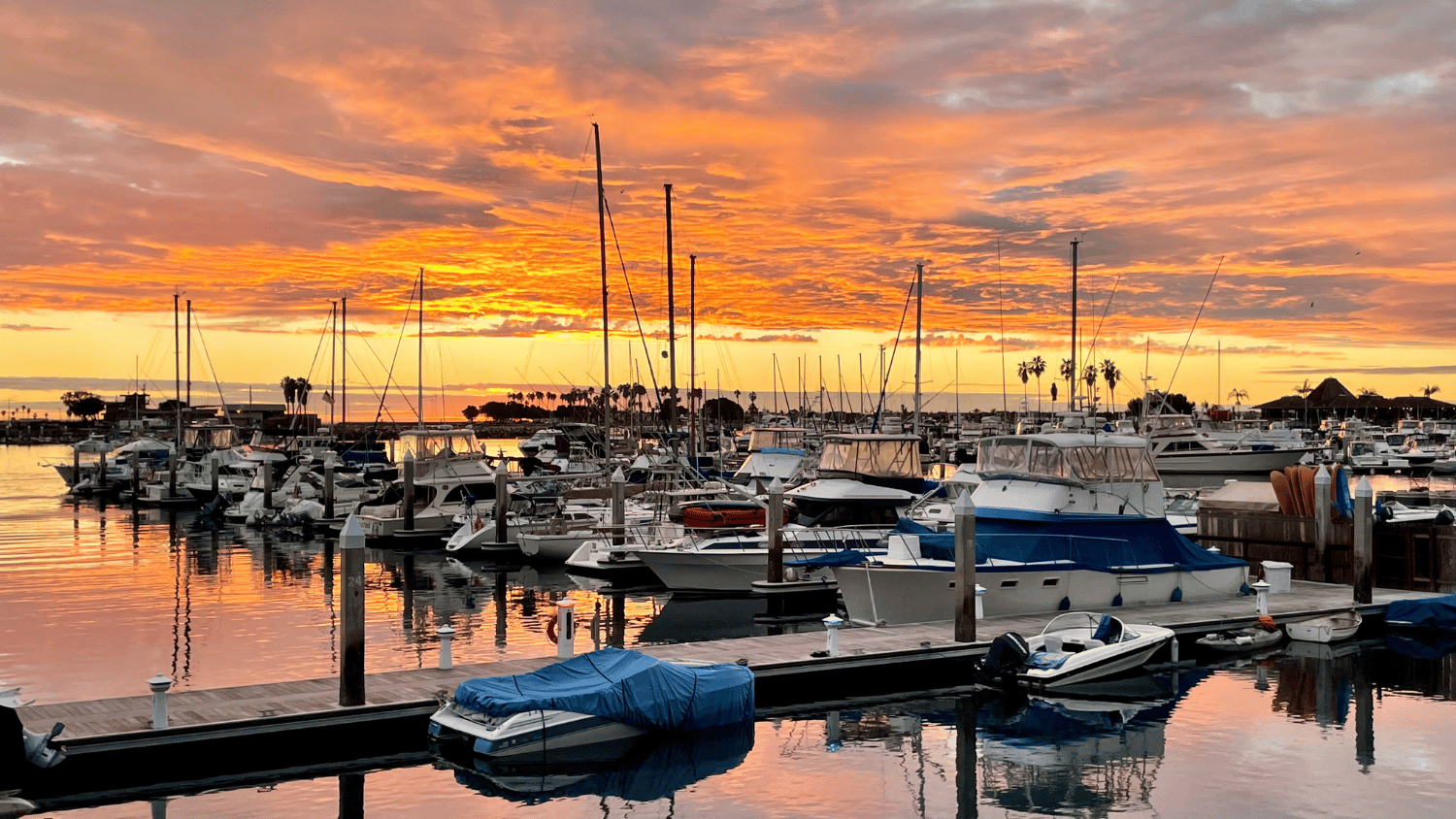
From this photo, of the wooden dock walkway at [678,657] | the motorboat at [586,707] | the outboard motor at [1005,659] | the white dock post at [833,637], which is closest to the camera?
the wooden dock walkway at [678,657]

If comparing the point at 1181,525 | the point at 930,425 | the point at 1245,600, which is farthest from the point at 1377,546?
the point at 930,425

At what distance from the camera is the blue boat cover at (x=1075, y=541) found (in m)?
25.7

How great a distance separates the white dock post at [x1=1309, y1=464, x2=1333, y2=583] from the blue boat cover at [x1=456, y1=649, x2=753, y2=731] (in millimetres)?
17338

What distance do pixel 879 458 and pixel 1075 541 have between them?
15356 mm

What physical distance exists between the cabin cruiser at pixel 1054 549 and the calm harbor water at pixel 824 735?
2.92 metres

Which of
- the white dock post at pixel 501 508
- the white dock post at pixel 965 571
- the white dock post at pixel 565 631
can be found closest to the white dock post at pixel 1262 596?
the white dock post at pixel 965 571

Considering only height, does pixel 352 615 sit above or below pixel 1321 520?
below

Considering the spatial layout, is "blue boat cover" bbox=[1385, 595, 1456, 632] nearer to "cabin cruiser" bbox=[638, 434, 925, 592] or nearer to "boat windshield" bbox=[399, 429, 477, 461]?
"cabin cruiser" bbox=[638, 434, 925, 592]

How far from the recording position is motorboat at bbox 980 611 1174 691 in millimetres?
21375

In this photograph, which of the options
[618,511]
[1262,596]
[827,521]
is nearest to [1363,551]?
[1262,596]

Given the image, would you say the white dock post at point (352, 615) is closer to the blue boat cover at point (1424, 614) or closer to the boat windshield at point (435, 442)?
the blue boat cover at point (1424, 614)

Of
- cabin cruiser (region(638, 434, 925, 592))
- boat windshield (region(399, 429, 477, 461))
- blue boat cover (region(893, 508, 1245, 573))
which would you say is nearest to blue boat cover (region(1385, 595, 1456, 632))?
blue boat cover (region(893, 508, 1245, 573))

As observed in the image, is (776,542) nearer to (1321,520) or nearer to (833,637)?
(833,637)

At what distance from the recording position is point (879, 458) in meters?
41.1
